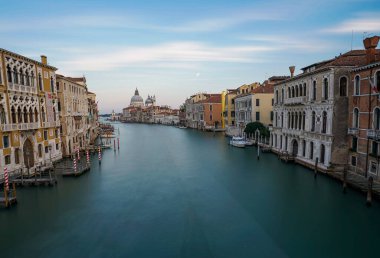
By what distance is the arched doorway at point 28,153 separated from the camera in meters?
21.0

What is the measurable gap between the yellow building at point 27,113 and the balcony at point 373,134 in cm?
2416

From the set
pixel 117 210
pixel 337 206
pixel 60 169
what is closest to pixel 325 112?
pixel 337 206

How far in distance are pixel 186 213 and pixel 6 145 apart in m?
13.9

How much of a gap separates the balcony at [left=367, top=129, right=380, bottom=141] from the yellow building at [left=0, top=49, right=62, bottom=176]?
2416 cm

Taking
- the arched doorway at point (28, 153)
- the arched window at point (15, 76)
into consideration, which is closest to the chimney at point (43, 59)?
the arched window at point (15, 76)

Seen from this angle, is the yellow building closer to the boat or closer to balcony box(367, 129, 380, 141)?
the boat

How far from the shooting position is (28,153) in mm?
21516

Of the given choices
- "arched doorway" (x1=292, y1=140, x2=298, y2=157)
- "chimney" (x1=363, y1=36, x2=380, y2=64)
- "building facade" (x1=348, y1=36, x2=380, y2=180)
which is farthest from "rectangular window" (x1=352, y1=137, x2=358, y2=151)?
"arched doorway" (x1=292, y1=140, x2=298, y2=157)

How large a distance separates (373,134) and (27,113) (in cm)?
2504

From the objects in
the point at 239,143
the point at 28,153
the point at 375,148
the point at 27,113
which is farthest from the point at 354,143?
the point at 28,153

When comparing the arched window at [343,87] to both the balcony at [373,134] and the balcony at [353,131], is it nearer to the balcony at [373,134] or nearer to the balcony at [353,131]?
the balcony at [353,131]

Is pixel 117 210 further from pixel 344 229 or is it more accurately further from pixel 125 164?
pixel 125 164

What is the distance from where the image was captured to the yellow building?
1847 centimetres

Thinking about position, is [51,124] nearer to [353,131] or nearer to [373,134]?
[353,131]
